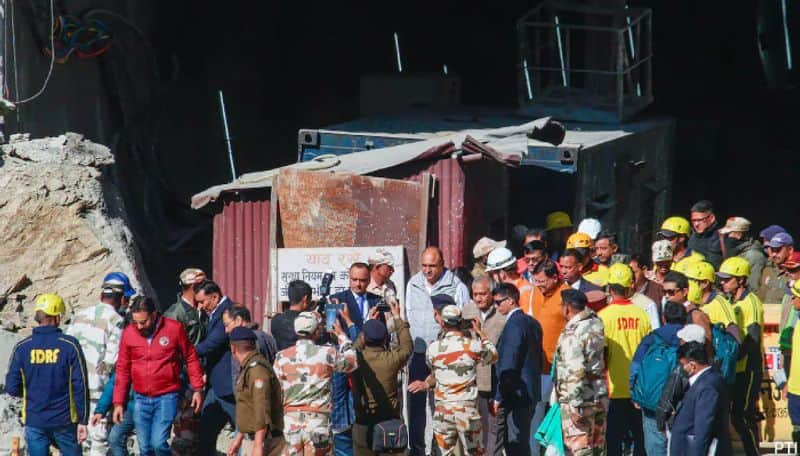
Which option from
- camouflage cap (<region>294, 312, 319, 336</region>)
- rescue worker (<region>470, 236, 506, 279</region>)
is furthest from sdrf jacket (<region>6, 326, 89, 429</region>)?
rescue worker (<region>470, 236, 506, 279</region>)

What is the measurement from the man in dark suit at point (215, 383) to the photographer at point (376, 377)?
1.21 meters

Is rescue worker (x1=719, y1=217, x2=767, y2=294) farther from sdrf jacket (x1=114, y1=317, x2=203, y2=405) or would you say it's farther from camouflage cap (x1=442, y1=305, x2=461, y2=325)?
sdrf jacket (x1=114, y1=317, x2=203, y2=405)

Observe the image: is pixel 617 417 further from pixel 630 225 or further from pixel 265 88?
pixel 265 88

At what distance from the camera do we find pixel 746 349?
14219 mm

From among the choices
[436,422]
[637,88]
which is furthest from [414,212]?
[637,88]

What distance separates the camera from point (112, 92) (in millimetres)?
20391

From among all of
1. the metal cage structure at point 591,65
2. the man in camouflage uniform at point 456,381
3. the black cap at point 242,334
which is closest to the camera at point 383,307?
the man in camouflage uniform at point 456,381

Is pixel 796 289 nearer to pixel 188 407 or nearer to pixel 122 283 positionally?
pixel 188 407

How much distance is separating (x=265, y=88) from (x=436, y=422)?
1304 cm

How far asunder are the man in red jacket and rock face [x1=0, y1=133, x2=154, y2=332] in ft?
7.45

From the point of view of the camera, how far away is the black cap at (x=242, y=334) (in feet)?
41.9

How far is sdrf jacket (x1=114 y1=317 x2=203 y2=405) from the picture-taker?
1329 centimetres

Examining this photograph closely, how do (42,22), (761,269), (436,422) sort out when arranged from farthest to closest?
1. (42,22)
2. (761,269)
3. (436,422)

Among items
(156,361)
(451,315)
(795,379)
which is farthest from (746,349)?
(156,361)
